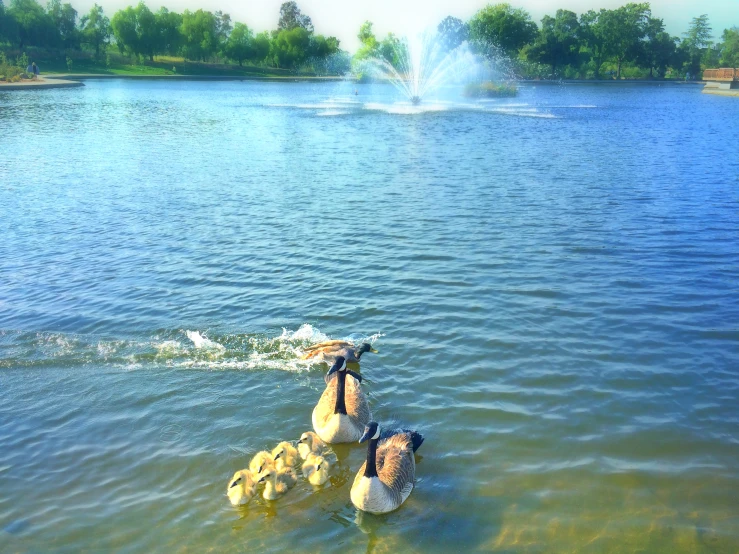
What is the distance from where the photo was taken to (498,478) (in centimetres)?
964

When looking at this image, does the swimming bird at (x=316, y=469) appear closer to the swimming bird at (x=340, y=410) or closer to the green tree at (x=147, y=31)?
the swimming bird at (x=340, y=410)

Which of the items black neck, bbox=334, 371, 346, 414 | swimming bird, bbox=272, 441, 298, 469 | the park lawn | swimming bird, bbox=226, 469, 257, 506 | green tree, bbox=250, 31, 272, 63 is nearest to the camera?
swimming bird, bbox=226, 469, 257, 506

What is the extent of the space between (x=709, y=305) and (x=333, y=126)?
42.5 m

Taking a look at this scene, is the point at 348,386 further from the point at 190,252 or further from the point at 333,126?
the point at 333,126

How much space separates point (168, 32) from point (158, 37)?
12.2 ft

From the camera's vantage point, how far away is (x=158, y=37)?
166250 mm

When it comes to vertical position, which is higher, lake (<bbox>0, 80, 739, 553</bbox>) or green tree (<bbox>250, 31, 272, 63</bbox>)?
green tree (<bbox>250, 31, 272, 63</bbox>)

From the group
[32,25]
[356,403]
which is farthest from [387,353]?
[32,25]

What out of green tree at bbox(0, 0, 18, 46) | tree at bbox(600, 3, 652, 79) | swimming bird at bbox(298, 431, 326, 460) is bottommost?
swimming bird at bbox(298, 431, 326, 460)

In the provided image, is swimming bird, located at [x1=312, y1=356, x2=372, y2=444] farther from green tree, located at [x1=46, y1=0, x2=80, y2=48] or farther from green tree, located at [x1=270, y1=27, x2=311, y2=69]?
green tree, located at [x1=270, y1=27, x2=311, y2=69]

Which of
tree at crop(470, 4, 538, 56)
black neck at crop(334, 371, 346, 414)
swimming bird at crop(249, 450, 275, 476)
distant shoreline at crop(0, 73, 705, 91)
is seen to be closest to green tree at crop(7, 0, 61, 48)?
distant shoreline at crop(0, 73, 705, 91)

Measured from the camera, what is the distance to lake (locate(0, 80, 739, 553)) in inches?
353

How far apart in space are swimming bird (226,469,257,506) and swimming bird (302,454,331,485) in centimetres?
84

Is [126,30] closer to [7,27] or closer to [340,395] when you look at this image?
[7,27]
